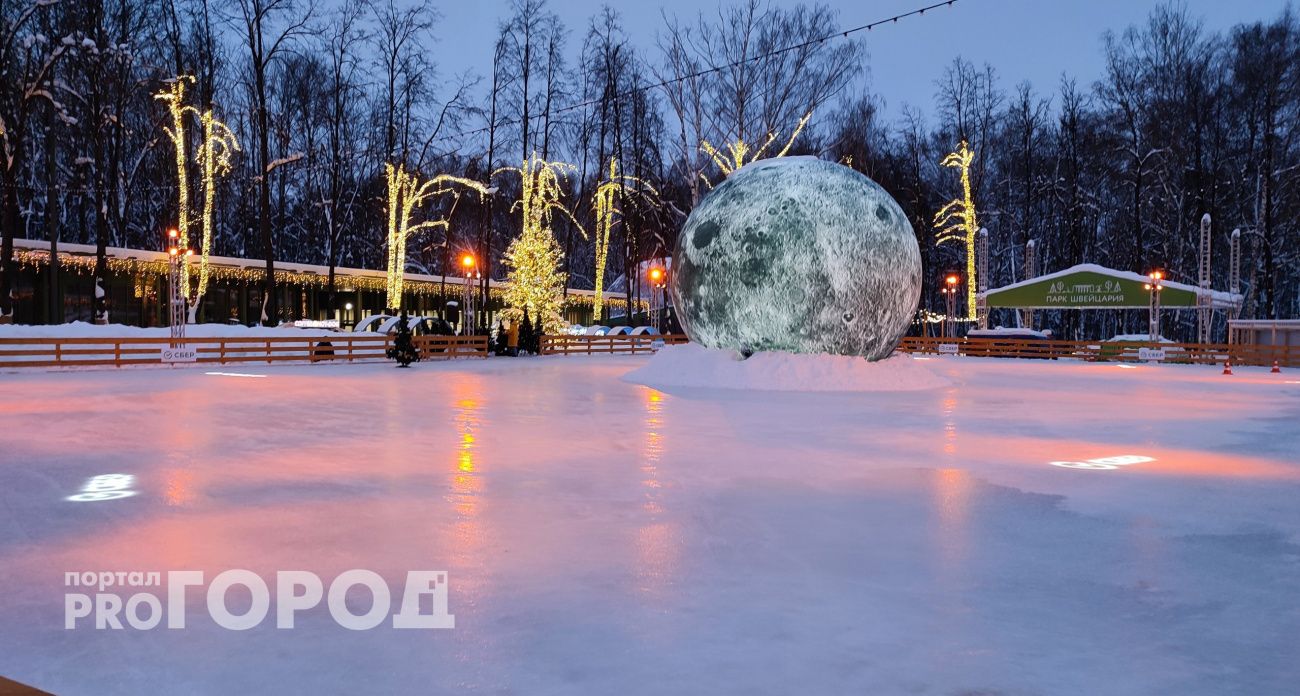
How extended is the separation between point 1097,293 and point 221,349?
108ft

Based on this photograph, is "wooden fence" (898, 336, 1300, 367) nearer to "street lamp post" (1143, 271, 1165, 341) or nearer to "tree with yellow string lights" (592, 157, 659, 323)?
"street lamp post" (1143, 271, 1165, 341)

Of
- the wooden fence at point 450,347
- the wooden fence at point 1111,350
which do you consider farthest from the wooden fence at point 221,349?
the wooden fence at point 1111,350

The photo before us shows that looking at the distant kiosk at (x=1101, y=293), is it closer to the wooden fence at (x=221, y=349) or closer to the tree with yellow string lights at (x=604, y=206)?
the tree with yellow string lights at (x=604, y=206)

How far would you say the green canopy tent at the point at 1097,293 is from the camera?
124ft

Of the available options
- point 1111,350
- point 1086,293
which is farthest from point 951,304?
point 1111,350

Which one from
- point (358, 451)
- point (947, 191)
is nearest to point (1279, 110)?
point (947, 191)

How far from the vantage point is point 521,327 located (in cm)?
3647

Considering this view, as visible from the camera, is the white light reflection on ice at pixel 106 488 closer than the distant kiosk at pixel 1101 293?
Yes

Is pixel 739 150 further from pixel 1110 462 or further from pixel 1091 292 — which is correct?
pixel 1110 462

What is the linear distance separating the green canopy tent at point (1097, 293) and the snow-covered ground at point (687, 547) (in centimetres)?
2722

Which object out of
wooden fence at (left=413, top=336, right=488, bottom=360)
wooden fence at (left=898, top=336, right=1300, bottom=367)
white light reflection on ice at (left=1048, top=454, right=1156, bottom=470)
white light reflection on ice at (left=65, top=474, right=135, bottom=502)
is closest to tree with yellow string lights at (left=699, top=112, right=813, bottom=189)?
wooden fence at (left=413, top=336, right=488, bottom=360)

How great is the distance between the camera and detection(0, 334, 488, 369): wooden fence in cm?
2469

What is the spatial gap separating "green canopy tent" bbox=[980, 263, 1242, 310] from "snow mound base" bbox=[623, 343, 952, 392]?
21431mm

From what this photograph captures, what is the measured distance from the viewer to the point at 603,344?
4059 centimetres
